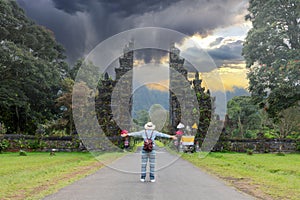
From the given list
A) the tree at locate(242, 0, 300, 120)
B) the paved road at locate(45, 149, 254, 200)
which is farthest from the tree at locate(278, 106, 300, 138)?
the paved road at locate(45, 149, 254, 200)

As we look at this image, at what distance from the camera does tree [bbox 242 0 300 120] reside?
30.4 m

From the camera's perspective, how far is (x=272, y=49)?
31859 millimetres

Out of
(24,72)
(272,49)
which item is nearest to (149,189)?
(272,49)

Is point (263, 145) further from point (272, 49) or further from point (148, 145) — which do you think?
point (148, 145)

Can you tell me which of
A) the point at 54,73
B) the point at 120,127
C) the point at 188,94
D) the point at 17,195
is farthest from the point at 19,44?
the point at 17,195

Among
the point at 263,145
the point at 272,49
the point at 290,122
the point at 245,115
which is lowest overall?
the point at 263,145

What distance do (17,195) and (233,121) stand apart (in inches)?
1960

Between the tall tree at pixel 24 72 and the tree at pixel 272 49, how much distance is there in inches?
789

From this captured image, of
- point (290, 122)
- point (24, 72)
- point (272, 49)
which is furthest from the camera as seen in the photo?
point (290, 122)

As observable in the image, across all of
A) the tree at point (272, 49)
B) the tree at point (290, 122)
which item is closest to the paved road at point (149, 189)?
the tree at point (272, 49)

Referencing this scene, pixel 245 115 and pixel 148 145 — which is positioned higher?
pixel 245 115

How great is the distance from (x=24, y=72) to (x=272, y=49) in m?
23.3

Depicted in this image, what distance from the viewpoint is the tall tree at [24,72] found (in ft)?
115

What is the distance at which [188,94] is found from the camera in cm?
3225
